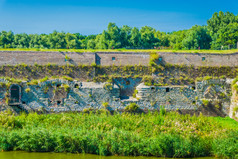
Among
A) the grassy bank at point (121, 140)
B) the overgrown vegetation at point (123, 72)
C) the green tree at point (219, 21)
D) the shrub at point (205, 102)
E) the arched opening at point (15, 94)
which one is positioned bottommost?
the grassy bank at point (121, 140)

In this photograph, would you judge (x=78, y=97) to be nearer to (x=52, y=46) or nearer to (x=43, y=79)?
(x=43, y=79)

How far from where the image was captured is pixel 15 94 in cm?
2298

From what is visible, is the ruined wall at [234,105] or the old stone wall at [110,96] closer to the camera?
the ruined wall at [234,105]

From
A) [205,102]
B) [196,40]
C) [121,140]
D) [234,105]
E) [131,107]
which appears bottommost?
[121,140]

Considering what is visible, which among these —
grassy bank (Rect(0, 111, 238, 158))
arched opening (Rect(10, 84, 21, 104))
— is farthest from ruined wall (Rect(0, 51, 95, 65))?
grassy bank (Rect(0, 111, 238, 158))

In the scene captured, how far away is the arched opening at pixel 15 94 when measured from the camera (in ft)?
75.0

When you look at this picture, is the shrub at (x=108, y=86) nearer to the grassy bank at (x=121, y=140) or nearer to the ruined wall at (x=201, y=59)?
the grassy bank at (x=121, y=140)

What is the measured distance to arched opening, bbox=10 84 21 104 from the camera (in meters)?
22.9

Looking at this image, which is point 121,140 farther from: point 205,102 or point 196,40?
point 196,40

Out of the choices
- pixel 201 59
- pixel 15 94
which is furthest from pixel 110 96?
pixel 201 59

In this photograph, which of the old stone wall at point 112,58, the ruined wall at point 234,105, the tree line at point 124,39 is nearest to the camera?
the ruined wall at point 234,105

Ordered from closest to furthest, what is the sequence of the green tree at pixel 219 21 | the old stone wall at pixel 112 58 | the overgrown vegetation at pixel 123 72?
1. the overgrown vegetation at pixel 123 72
2. the old stone wall at pixel 112 58
3. the green tree at pixel 219 21

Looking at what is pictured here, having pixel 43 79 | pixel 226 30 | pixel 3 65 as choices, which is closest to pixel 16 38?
pixel 3 65

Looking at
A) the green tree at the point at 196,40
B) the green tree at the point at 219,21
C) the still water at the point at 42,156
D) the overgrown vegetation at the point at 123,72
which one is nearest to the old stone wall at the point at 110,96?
the overgrown vegetation at the point at 123,72
